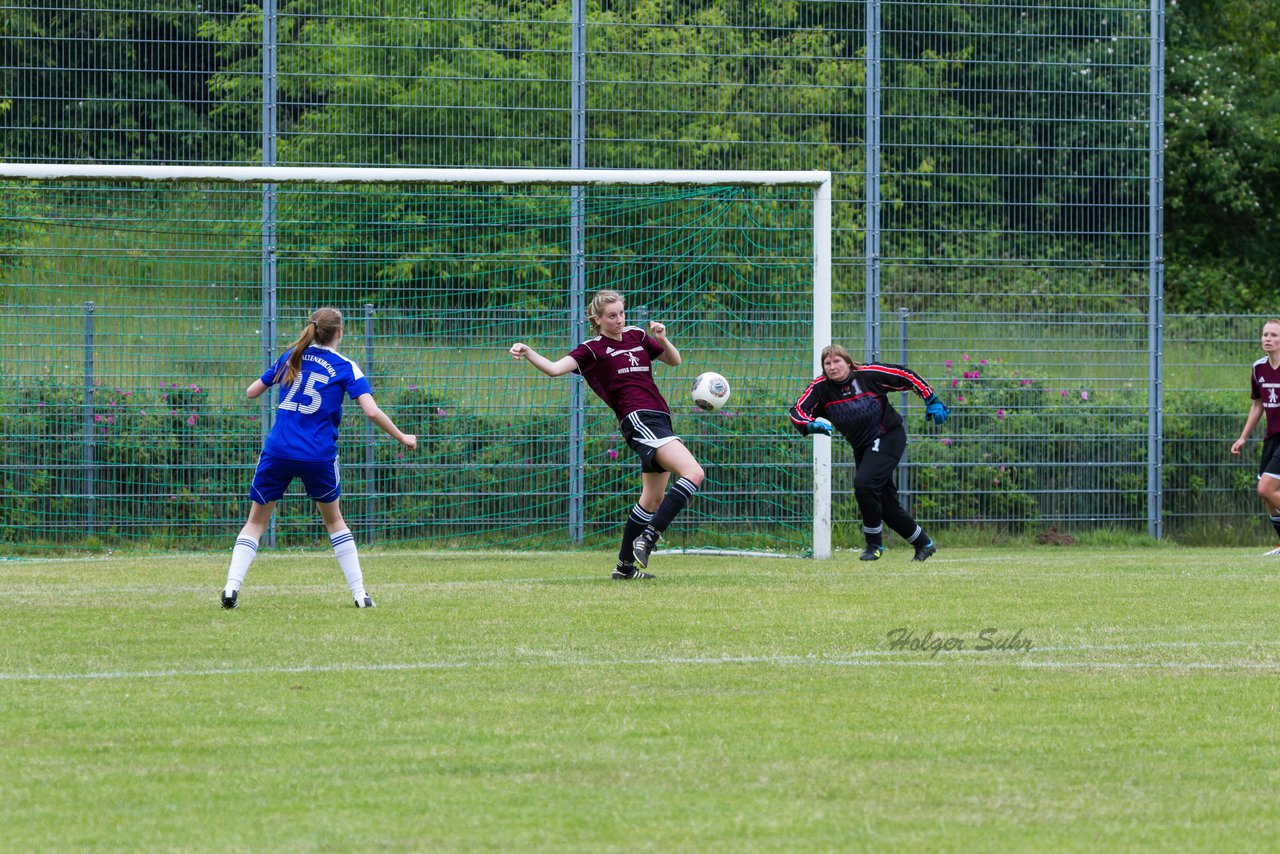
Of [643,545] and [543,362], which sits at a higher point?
[543,362]

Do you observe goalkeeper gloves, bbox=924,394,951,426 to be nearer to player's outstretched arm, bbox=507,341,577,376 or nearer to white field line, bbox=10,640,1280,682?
player's outstretched arm, bbox=507,341,577,376

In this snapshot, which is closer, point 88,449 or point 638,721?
point 638,721

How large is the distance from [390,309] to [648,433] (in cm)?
399

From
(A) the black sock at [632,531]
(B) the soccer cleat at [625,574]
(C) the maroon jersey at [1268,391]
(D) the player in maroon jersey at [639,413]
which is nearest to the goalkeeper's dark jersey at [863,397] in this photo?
(D) the player in maroon jersey at [639,413]

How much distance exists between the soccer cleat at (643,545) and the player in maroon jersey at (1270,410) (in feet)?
17.8

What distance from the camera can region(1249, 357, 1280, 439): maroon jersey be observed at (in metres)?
13.9

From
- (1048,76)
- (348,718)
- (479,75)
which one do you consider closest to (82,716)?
(348,718)

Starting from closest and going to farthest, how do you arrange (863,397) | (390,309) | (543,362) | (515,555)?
(543,362)
(863,397)
(515,555)
(390,309)

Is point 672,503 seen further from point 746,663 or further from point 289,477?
point 746,663

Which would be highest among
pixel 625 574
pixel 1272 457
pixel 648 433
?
pixel 648 433

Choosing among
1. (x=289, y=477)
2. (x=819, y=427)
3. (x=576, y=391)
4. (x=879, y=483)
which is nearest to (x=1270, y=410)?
(x=879, y=483)

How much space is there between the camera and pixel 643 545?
Answer: 11055 millimetres

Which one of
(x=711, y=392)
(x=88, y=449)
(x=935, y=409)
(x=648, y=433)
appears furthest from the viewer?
(x=88, y=449)

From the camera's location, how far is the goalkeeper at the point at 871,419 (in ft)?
42.7
